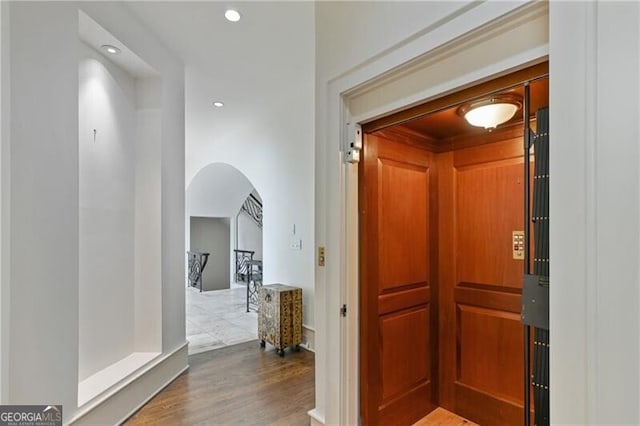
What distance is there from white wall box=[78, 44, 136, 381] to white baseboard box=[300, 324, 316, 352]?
1760 mm

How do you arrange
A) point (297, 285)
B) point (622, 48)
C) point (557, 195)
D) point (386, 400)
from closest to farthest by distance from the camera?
point (622, 48) → point (557, 195) → point (386, 400) → point (297, 285)

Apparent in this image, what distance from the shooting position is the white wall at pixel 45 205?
5.44 ft

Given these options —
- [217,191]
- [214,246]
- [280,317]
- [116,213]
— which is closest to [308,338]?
[280,317]

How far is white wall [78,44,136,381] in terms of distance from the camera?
7.91 feet

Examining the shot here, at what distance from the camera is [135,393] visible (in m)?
2.48

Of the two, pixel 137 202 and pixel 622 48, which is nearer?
pixel 622 48

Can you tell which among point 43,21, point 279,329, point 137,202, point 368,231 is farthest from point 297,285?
point 43,21

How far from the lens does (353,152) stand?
6.21 ft

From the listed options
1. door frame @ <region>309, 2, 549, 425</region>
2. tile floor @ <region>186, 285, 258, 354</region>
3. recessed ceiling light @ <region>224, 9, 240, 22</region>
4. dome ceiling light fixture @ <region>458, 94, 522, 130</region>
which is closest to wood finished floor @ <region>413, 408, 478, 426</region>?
door frame @ <region>309, 2, 549, 425</region>

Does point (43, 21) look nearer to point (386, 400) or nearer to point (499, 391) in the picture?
point (386, 400)

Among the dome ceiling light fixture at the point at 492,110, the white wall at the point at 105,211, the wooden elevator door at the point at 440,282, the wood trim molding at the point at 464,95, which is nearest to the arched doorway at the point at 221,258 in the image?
the white wall at the point at 105,211

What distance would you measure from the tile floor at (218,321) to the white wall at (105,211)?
1.25 meters

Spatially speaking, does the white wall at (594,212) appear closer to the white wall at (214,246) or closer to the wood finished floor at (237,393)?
the wood finished floor at (237,393)

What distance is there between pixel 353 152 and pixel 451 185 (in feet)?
3.35
